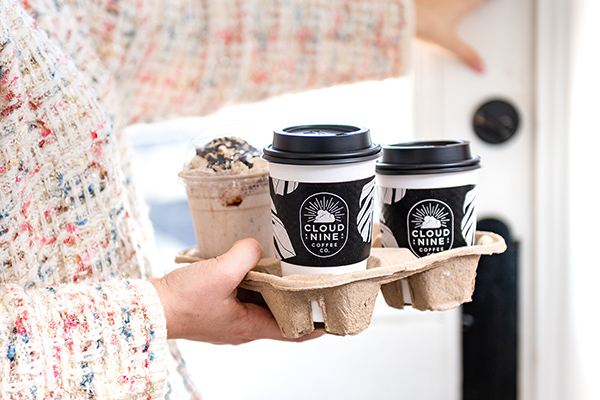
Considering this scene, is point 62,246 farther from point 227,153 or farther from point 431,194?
point 431,194

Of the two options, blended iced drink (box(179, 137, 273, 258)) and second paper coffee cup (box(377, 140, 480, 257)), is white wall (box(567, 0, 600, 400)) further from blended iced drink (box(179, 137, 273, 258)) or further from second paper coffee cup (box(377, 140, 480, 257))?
blended iced drink (box(179, 137, 273, 258))

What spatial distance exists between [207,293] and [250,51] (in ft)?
1.68

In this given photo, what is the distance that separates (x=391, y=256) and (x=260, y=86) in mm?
498

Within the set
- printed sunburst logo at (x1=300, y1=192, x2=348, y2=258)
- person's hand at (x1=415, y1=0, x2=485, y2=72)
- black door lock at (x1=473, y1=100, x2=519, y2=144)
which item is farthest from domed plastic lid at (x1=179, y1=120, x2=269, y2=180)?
black door lock at (x1=473, y1=100, x2=519, y2=144)

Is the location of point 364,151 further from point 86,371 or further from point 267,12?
point 267,12

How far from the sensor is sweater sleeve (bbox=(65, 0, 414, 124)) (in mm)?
928

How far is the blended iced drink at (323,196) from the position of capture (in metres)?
0.54

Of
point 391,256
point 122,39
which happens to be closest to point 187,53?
point 122,39

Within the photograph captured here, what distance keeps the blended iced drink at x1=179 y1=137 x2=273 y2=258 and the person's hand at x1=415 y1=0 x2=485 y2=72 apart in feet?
1.85

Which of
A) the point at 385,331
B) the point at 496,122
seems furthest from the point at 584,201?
the point at 385,331

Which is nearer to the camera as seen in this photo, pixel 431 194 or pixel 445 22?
pixel 431 194

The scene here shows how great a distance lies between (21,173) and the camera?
59 cm

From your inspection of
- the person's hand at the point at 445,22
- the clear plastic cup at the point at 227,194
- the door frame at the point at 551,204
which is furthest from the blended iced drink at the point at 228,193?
the door frame at the point at 551,204

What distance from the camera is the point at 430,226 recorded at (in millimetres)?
617
